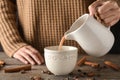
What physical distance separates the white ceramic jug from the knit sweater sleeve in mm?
338

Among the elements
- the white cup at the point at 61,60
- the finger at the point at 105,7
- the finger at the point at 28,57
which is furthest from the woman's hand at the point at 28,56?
the finger at the point at 105,7

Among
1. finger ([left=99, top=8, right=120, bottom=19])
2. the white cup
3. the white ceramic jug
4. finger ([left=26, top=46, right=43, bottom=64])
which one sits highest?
finger ([left=99, top=8, right=120, bottom=19])

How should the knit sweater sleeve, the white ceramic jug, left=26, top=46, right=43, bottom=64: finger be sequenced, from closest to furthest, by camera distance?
1. the white ceramic jug
2. left=26, top=46, right=43, bottom=64: finger
3. the knit sweater sleeve

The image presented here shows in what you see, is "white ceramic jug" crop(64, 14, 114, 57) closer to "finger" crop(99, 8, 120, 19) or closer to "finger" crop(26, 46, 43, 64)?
"finger" crop(99, 8, 120, 19)

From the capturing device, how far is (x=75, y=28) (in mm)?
878

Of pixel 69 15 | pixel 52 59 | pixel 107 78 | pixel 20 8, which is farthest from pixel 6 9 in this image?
pixel 107 78

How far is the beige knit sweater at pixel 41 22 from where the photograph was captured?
1.17 m

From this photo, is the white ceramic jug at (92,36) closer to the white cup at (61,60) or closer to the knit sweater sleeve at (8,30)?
the white cup at (61,60)

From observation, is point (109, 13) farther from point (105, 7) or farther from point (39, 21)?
point (39, 21)

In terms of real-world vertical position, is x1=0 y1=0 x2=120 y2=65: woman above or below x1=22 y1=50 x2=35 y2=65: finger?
above

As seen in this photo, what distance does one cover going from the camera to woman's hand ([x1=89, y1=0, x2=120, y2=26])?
874 mm

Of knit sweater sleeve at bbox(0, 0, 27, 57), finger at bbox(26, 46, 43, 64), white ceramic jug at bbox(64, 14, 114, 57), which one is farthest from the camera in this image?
knit sweater sleeve at bbox(0, 0, 27, 57)

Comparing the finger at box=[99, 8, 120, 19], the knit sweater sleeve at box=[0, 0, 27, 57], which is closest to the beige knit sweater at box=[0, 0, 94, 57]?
the knit sweater sleeve at box=[0, 0, 27, 57]

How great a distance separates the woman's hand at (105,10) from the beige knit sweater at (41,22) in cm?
24
